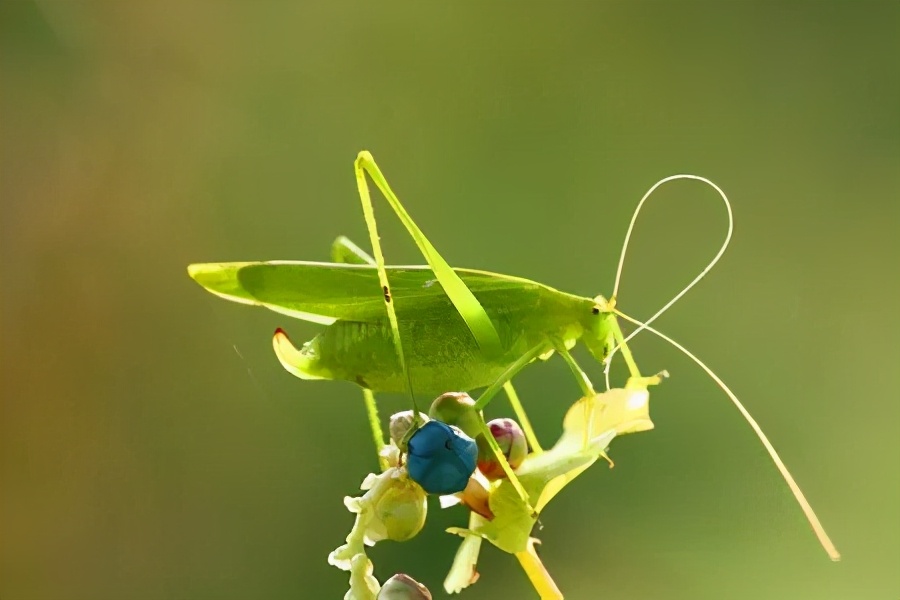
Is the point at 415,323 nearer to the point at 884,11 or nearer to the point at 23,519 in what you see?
the point at 23,519

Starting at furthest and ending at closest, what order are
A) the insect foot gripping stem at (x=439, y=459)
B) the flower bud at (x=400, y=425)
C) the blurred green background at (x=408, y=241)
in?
the blurred green background at (x=408, y=241) → the flower bud at (x=400, y=425) → the insect foot gripping stem at (x=439, y=459)

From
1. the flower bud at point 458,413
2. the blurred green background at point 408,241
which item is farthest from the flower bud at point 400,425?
the blurred green background at point 408,241

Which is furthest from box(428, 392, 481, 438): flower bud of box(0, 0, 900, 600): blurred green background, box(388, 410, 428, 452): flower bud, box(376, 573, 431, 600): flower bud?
box(0, 0, 900, 600): blurred green background

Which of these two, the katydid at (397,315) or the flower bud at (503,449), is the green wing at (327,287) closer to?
the katydid at (397,315)

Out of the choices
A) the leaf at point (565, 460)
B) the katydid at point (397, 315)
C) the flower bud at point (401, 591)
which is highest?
the katydid at point (397, 315)

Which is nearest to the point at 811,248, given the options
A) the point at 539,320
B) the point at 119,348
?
the point at 539,320

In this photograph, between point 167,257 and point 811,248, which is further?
point 167,257
